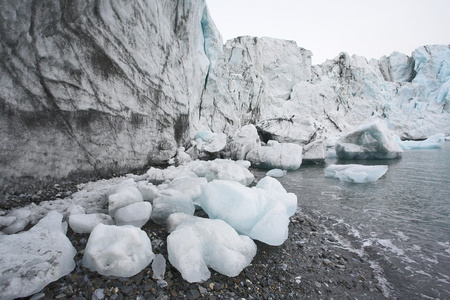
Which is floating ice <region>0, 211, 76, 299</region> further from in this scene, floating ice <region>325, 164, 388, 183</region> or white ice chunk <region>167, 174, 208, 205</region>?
floating ice <region>325, 164, 388, 183</region>

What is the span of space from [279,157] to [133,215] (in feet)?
23.3

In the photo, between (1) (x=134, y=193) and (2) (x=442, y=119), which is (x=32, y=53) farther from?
(2) (x=442, y=119)

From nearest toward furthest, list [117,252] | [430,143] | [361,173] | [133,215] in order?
[117,252], [133,215], [361,173], [430,143]

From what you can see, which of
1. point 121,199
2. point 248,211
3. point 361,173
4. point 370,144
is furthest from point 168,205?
point 370,144

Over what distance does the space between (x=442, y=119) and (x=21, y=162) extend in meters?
38.3

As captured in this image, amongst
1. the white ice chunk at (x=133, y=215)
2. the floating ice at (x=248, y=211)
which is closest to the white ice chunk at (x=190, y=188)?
the floating ice at (x=248, y=211)

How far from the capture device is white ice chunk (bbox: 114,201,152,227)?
2.31 meters

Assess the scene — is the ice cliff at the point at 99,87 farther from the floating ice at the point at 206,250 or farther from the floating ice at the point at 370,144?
the floating ice at the point at 206,250

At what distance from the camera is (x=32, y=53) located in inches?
120

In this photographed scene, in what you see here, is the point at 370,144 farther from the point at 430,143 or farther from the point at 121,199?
the point at 121,199

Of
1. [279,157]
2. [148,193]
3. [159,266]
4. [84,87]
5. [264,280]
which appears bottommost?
[279,157]

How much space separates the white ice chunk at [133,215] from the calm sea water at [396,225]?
2.41m

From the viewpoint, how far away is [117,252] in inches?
64.2

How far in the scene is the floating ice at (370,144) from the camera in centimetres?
1083
